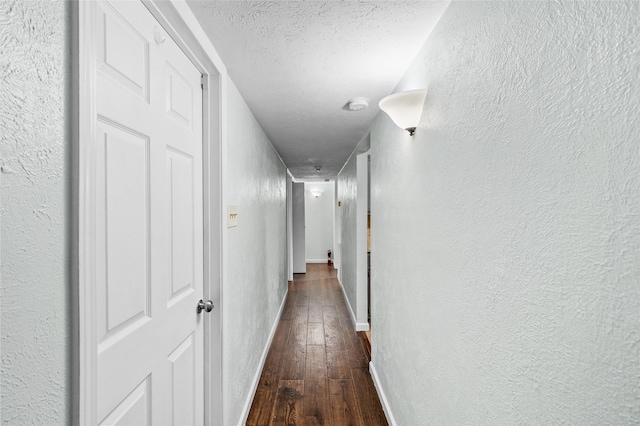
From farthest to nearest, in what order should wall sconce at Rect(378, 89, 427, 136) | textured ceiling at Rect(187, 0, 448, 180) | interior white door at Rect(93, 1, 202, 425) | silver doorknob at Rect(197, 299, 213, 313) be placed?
silver doorknob at Rect(197, 299, 213, 313)
wall sconce at Rect(378, 89, 427, 136)
textured ceiling at Rect(187, 0, 448, 180)
interior white door at Rect(93, 1, 202, 425)

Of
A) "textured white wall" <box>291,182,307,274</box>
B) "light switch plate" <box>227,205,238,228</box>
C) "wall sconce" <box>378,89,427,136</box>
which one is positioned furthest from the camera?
"textured white wall" <box>291,182,307,274</box>

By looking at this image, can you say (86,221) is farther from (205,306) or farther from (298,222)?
(298,222)

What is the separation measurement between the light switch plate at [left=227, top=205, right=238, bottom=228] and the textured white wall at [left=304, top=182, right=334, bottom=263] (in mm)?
6707

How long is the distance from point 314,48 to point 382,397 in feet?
7.56

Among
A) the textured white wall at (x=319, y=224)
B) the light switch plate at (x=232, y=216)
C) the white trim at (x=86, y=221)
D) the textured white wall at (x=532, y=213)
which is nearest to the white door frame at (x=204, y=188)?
the white trim at (x=86, y=221)

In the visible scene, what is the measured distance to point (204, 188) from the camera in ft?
4.96

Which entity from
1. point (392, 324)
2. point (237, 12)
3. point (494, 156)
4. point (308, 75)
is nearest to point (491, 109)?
point (494, 156)

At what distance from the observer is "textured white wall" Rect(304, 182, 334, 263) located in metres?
8.52

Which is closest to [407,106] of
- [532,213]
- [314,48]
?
[314,48]

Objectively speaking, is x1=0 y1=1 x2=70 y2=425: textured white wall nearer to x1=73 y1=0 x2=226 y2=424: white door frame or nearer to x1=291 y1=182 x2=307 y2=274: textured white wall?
x1=73 y1=0 x2=226 y2=424: white door frame

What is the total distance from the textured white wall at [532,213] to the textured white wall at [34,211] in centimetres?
100

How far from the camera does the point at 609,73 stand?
0.52 meters

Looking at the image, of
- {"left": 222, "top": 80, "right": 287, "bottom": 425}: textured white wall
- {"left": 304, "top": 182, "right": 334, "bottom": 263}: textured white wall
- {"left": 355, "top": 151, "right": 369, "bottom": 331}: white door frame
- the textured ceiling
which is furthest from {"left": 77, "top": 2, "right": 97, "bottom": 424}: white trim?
{"left": 304, "top": 182, "right": 334, "bottom": 263}: textured white wall

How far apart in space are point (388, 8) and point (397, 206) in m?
1.02
